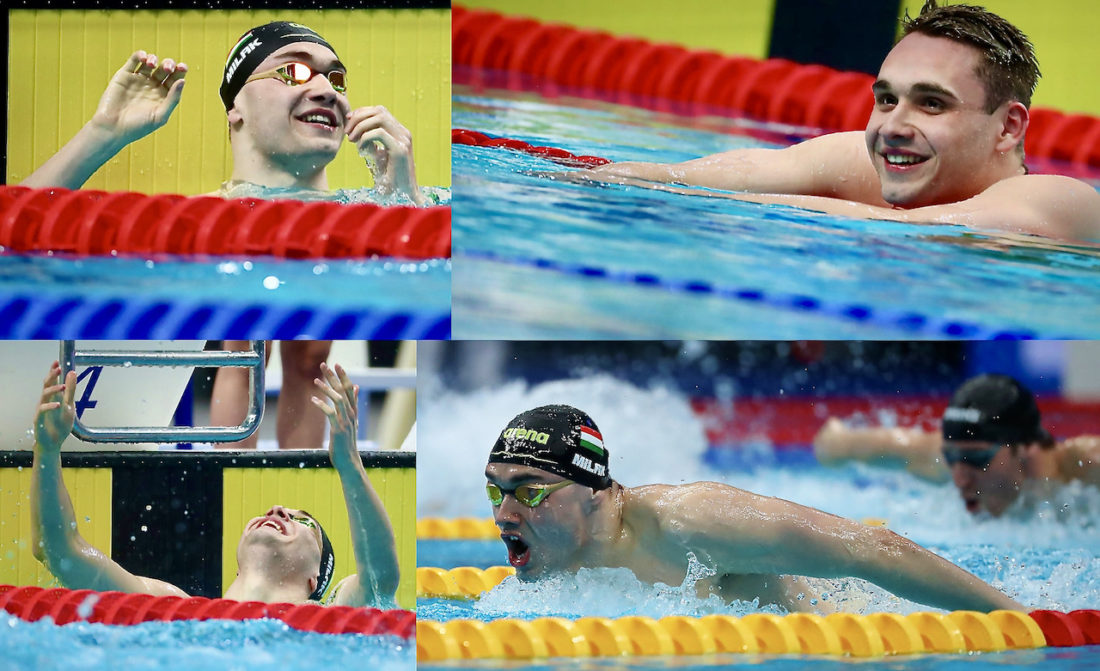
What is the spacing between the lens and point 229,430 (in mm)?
3309

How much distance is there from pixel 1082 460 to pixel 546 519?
5.81ft

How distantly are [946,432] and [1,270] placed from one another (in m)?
2.97

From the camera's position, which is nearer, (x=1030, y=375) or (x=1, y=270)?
(x=1, y=270)

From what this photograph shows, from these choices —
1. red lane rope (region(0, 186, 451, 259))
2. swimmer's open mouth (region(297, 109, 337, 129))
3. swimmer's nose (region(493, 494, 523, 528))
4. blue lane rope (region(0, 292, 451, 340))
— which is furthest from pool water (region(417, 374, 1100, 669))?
swimmer's open mouth (region(297, 109, 337, 129))

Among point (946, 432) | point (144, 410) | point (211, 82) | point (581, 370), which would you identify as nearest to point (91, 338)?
point (144, 410)

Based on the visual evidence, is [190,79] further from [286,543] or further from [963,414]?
[963,414]

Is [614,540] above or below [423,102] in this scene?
below

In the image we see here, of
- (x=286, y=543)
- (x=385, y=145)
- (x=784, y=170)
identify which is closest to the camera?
(x=286, y=543)

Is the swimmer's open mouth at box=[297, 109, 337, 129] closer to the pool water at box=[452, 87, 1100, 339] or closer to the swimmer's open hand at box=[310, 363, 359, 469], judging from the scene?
the pool water at box=[452, 87, 1100, 339]

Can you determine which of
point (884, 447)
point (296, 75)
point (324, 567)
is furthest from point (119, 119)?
point (884, 447)

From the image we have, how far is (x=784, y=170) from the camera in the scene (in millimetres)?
3529

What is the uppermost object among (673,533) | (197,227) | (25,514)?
(197,227)

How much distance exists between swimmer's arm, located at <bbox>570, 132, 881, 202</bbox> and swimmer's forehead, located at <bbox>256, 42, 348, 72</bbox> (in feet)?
2.71

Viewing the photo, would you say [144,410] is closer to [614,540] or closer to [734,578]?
[614,540]
